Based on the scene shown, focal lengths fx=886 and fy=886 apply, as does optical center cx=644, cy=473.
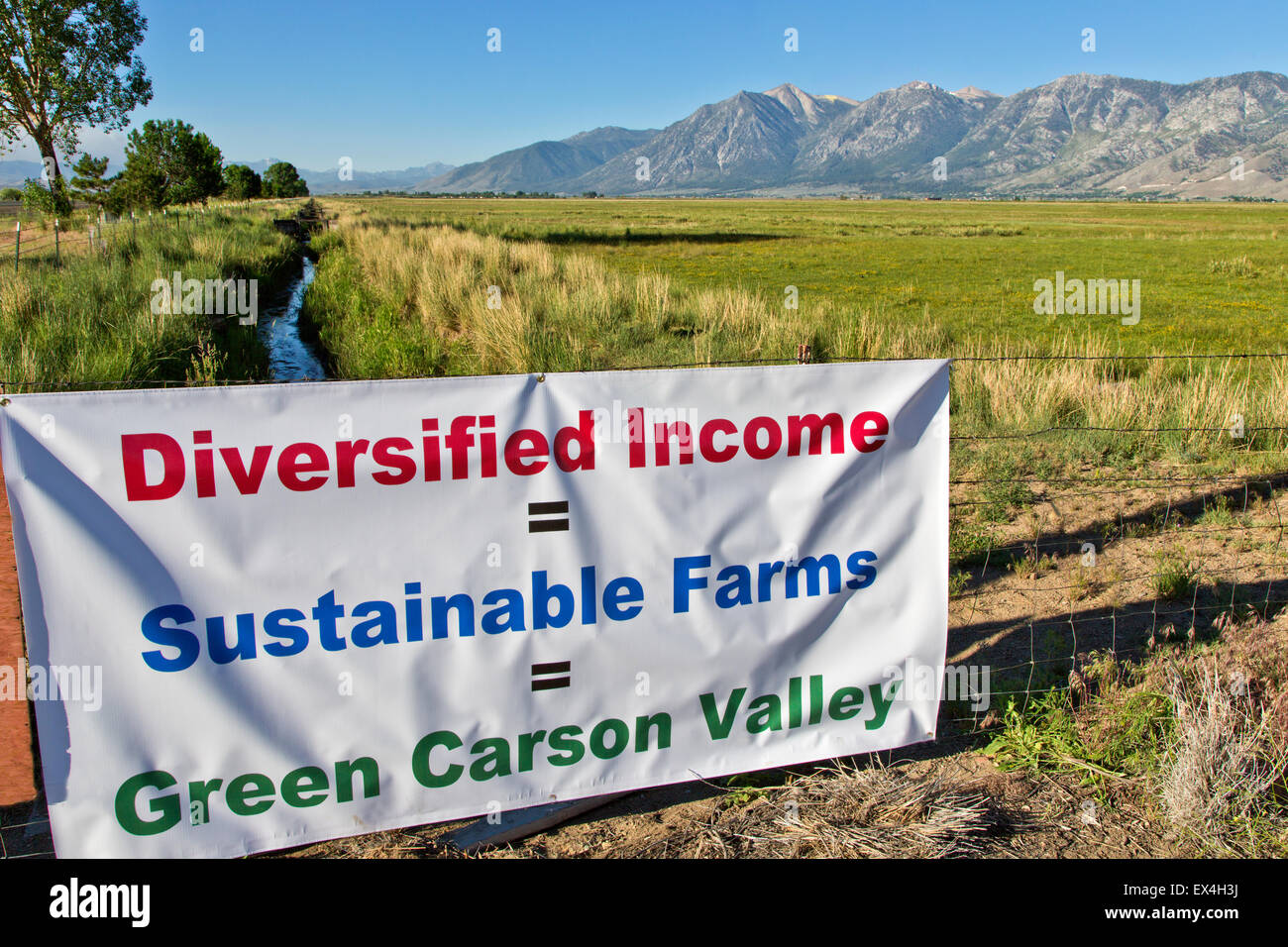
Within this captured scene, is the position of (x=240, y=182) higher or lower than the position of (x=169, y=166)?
higher

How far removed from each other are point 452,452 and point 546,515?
36cm

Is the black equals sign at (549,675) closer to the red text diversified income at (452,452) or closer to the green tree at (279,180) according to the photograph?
the red text diversified income at (452,452)

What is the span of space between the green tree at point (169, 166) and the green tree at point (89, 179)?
1.26 meters

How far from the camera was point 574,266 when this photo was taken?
1923cm

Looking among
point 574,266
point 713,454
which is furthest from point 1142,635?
point 574,266

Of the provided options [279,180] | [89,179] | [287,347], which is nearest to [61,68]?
[89,179]

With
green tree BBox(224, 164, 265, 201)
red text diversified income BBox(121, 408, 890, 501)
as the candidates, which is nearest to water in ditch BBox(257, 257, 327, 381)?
red text diversified income BBox(121, 408, 890, 501)

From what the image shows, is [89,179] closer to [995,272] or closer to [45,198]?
[45,198]

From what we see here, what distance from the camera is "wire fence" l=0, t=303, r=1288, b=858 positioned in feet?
13.3

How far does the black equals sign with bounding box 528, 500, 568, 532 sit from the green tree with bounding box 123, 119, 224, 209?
49875 mm

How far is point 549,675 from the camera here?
291 cm

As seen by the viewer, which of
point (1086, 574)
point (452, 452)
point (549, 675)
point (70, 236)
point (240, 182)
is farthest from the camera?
point (240, 182)

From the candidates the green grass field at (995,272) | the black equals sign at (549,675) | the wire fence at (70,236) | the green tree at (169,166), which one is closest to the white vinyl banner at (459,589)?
the black equals sign at (549,675)

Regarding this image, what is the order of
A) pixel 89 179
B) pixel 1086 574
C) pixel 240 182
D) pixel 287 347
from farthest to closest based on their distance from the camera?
pixel 240 182, pixel 89 179, pixel 287 347, pixel 1086 574
